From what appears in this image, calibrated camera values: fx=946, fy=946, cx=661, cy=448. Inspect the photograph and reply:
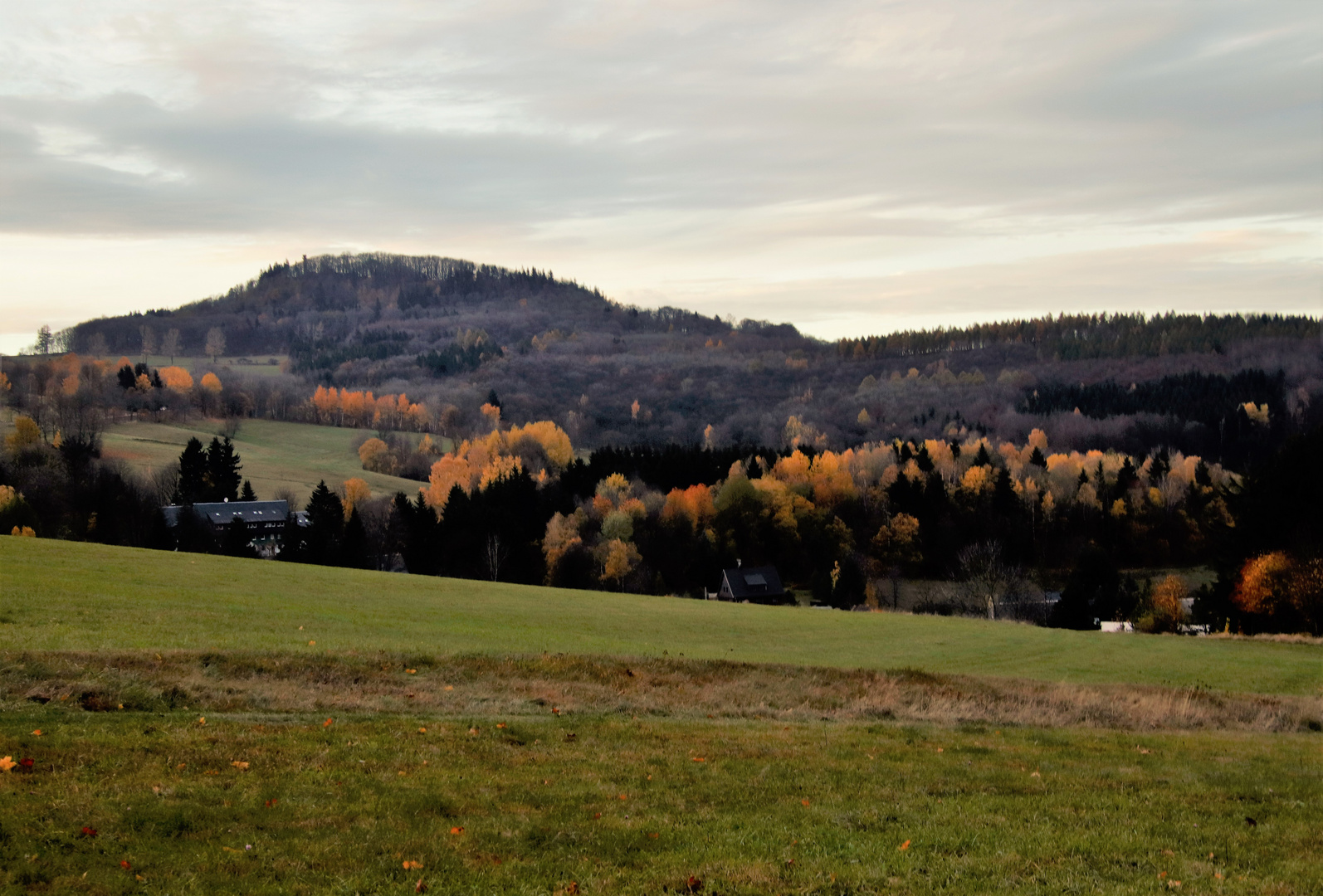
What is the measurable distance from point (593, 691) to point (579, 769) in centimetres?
798

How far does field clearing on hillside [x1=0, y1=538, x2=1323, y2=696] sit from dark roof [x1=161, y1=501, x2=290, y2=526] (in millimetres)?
64390

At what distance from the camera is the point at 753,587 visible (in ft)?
308

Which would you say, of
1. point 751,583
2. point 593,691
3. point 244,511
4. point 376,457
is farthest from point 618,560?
point 376,457

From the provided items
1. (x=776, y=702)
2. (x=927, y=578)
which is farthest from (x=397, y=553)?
(x=776, y=702)

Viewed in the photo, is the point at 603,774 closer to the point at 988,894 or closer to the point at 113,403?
the point at 988,894

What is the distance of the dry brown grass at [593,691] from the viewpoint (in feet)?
58.6

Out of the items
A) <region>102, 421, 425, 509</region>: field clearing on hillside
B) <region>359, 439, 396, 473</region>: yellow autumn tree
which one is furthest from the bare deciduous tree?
<region>359, 439, 396, 473</region>: yellow autumn tree

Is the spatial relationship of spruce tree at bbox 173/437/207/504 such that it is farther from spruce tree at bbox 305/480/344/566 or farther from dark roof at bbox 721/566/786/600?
dark roof at bbox 721/566/786/600

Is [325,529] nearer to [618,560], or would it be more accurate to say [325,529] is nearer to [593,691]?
[618,560]

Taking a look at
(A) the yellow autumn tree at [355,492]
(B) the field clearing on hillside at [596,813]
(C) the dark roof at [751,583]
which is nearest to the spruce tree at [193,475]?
(A) the yellow autumn tree at [355,492]

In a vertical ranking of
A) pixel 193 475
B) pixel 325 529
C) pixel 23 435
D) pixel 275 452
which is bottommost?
pixel 325 529

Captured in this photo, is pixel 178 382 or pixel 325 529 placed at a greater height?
pixel 178 382

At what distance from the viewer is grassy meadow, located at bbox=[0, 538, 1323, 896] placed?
34.4 ft

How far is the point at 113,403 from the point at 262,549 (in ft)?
280
